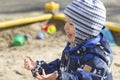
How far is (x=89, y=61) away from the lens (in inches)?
76.3

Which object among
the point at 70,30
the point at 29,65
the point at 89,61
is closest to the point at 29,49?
the point at 29,65

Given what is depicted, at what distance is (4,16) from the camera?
5336 mm

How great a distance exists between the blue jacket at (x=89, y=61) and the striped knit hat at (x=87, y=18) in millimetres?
44

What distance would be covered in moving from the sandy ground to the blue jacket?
1.55 metres

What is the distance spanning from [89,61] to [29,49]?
2.58 metres

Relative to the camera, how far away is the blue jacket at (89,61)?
6.26 ft

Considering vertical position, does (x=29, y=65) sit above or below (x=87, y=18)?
below

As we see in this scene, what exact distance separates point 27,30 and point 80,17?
3084 millimetres

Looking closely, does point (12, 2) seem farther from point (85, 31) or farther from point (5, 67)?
point (85, 31)

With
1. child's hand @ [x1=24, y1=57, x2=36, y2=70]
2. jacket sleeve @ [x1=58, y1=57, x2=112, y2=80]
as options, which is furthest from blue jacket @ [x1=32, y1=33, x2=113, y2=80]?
child's hand @ [x1=24, y1=57, x2=36, y2=70]

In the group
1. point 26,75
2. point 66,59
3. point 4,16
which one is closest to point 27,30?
point 4,16

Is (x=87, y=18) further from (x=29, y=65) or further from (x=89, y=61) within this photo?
(x=29, y=65)

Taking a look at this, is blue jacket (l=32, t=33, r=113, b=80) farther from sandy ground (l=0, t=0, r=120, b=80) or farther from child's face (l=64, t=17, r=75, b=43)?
sandy ground (l=0, t=0, r=120, b=80)

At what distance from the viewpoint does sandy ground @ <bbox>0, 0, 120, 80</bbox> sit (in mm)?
3670
